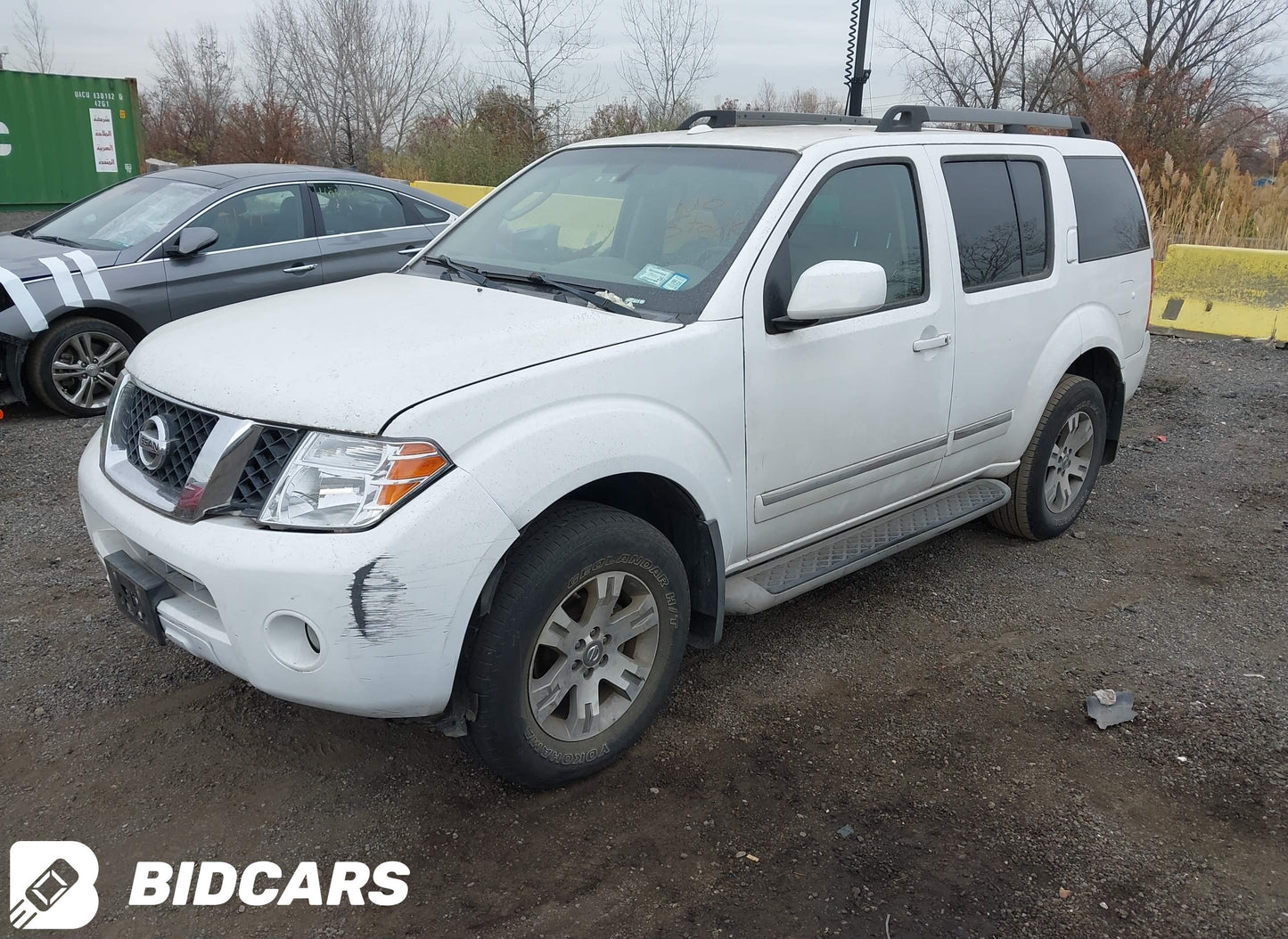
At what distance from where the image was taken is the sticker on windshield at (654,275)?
3.39m

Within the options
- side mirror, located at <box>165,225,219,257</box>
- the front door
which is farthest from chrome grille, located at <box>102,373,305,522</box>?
side mirror, located at <box>165,225,219,257</box>

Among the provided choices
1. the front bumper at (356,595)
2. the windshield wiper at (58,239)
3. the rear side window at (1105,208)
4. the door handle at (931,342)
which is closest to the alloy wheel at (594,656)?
the front bumper at (356,595)

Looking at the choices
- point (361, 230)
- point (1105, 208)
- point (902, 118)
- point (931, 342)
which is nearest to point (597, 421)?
point (931, 342)

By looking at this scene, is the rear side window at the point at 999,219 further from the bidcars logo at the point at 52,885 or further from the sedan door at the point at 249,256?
the sedan door at the point at 249,256

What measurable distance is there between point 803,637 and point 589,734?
1311mm

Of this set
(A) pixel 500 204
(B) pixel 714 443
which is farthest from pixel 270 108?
(B) pixel 714 443

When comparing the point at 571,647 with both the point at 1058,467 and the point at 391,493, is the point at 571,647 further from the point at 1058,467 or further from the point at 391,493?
the point at 1058,467

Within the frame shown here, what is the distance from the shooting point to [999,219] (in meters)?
4.36

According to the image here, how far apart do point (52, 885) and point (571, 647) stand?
149cm

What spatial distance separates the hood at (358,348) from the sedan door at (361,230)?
4191 millimetres

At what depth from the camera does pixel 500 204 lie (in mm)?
4266

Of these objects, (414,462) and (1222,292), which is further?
(1222,292)

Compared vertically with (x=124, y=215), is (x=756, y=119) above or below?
above

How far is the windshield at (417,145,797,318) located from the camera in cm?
340
